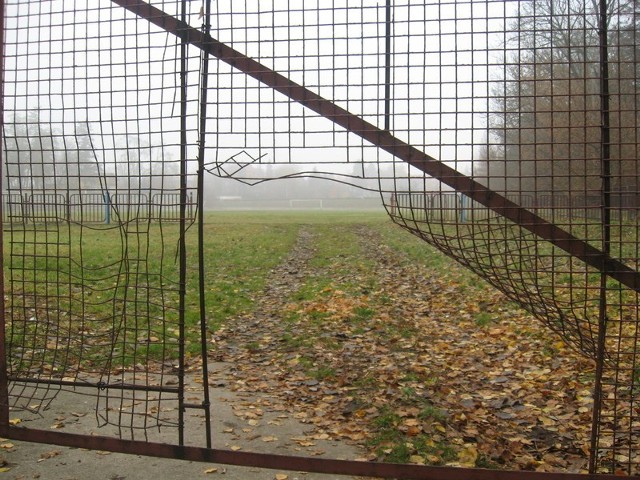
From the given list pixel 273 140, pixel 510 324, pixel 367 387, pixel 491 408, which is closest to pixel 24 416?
pixel 367 387

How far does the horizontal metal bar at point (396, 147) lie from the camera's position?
3.46 meters

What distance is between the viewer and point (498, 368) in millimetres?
6320

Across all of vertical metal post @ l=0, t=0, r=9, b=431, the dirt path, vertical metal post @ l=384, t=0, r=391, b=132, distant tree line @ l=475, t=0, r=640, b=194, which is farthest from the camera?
the dirt path

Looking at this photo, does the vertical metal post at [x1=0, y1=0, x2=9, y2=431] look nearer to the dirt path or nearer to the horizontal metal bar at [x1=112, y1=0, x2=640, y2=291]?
the dirt path

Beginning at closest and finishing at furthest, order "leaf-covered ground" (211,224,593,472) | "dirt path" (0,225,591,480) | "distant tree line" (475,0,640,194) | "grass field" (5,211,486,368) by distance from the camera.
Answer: "distant tree line" (475,0,640,194), "grass field" (5,211,486,368), "dirt path" (0,225,591,480), "leaf-covered ground" (211,224,593,472)

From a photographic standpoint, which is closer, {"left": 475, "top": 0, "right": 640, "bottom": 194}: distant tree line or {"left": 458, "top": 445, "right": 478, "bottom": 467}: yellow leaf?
{"left": 475, "top": 0, "right": 640, "bottom": 194}: distant tree line

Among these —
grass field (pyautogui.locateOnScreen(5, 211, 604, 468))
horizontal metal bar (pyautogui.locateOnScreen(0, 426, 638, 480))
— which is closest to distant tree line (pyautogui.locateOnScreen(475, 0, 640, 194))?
horizontal metal bar (pyautogui.locateOnScreen(0, 426, 638, 480))

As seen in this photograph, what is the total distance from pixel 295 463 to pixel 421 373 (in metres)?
2.98

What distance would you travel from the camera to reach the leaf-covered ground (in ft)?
14.6

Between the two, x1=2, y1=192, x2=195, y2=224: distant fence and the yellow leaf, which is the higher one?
x1=2, y1=192, x2=195, y2=224: distant fence

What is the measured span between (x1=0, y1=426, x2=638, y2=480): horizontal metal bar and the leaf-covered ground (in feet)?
2.92

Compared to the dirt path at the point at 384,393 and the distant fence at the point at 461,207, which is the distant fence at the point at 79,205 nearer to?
the distant fence at the point at 461,207

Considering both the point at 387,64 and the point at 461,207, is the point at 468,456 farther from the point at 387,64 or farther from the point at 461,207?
the point at 387,64

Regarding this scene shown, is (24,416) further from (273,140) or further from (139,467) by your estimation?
(273,140)
